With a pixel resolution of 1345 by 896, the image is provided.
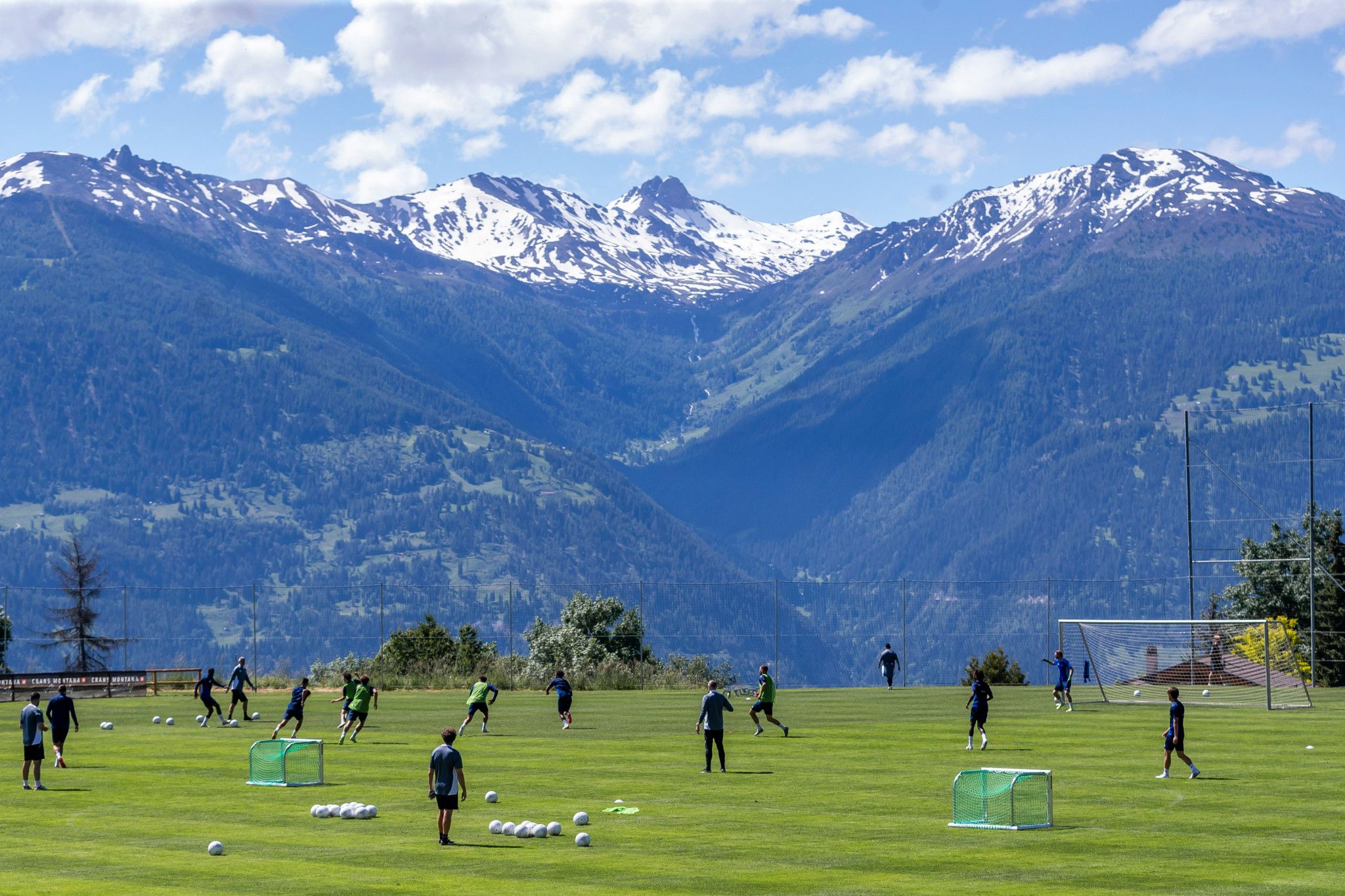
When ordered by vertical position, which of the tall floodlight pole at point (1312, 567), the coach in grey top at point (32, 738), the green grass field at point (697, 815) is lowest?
the green grass field at point (697, 815)

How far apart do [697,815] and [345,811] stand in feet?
17.8

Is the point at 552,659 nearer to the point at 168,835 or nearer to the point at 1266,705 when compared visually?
the point at 1266,705

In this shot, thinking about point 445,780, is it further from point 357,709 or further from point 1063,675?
point 1063,675

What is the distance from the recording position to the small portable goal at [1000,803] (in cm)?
2698

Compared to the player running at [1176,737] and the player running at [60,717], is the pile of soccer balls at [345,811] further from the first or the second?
the player running at [1176,737]

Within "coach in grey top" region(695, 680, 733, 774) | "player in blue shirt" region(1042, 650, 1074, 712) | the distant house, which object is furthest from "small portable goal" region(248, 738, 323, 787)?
the distant house

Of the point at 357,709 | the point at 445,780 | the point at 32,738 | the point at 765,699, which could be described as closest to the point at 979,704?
the point at 765,699

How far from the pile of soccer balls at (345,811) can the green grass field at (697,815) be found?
26cm

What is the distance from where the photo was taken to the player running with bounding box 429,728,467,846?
24.7 m

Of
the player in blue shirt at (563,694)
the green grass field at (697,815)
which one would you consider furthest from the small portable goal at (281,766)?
the player in blue shirt at (563,694)

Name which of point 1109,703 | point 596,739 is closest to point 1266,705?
point 1109,703

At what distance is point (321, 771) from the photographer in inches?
1341

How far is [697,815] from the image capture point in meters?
28.9

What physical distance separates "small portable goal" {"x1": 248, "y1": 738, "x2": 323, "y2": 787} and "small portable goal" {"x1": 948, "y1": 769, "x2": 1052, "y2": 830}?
474 inches
